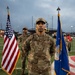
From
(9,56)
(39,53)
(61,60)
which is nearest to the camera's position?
(39,53)

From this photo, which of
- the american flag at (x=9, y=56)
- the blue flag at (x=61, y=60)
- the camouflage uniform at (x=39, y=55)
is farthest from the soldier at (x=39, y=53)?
the american flag at (x=9, y=56)

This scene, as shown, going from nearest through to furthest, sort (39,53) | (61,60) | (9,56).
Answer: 1. (39,53)
2. (61,60)
3. (9,56)

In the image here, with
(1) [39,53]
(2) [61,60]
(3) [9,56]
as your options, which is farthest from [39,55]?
(3) [9,56]

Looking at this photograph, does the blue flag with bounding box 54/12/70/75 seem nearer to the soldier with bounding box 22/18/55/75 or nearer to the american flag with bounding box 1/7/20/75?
the soldier with bounding box 22/18/55/75

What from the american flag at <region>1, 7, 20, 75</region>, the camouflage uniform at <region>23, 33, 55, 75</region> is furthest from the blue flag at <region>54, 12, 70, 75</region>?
the american flag at <region>1, 7, 20, 75</region>

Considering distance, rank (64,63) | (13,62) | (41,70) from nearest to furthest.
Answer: (41,70)
(64,63)
(13,62)

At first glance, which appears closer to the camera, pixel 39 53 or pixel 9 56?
pixel 39 53

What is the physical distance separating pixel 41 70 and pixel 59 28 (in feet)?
6.43

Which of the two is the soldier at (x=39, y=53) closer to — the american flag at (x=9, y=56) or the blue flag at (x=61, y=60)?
the blue flag at (x=61, y=60)

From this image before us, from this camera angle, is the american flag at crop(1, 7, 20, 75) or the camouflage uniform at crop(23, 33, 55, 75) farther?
the american flag at crop(1, 7, 20, 75)

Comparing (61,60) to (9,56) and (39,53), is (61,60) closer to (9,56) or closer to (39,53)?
(39,53)

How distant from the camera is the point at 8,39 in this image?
38.8 feet

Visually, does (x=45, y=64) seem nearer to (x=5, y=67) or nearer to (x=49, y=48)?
(x=49, y=48)

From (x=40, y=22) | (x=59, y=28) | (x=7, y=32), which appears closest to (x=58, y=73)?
(x=59, y=28)
